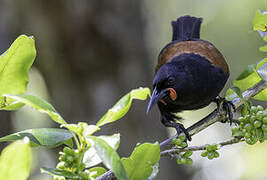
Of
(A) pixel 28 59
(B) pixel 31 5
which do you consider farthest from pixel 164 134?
(A) pixel 28 59

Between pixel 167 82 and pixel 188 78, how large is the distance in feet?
0.58

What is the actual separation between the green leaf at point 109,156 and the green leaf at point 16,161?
0.14m

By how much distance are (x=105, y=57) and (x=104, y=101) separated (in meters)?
0.42

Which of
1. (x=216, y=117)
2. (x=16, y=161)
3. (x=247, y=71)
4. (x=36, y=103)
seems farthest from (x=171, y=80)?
(x=16, y=161)

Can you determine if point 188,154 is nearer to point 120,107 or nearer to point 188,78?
point 120,107

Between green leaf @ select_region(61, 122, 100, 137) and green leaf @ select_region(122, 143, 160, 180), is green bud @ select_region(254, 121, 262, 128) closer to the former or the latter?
green leaf @ select_region(122, 143, 160, 180)

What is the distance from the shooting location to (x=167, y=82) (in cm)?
251

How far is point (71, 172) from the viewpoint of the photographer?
85 centimetres

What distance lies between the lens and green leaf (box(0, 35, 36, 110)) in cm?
99

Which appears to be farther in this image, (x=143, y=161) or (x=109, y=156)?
(x=143, y=161)

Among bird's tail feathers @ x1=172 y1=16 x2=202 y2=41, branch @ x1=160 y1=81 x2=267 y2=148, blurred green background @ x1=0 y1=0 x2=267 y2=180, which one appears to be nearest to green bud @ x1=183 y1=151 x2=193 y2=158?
branch @ x1=160 y1=81 x2=267 y2=148

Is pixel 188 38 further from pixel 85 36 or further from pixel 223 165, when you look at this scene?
pixel 223 165

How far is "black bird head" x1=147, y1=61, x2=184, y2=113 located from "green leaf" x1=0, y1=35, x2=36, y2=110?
4.57 feet

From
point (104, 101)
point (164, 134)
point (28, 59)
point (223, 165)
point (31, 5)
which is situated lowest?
point (223, 165)
